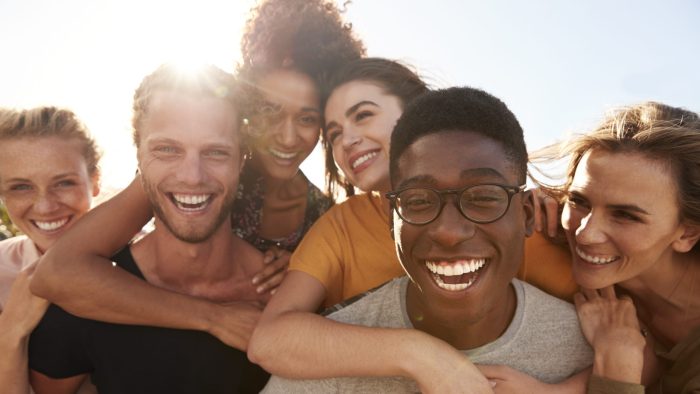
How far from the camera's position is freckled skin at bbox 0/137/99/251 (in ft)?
13.7

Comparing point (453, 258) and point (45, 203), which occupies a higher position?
point (45, 203)

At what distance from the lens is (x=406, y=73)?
4066mm

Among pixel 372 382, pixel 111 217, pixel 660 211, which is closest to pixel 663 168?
pixel 660 211

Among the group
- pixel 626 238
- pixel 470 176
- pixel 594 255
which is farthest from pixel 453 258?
pixel 626 238

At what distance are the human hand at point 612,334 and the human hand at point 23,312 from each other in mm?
3076

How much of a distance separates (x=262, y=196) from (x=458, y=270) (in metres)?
2.65

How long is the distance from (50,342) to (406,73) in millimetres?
2876

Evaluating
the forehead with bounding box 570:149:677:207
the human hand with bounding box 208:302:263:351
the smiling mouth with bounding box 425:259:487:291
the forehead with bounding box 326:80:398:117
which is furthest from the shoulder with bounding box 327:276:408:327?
the forehead with bounding box 326:80:398:117

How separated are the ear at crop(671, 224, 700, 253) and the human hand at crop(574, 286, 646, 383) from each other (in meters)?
0.53

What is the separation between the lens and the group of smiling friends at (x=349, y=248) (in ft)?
8.20

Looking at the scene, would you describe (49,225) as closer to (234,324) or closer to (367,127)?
(234,324)

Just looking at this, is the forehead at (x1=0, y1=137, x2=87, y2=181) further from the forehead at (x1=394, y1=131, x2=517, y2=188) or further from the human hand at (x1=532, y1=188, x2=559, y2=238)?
the human hand at (x1=532, y1=188, x2=559, y2=238)

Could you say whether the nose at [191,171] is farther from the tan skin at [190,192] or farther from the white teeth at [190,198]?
the white teeth at [190,198]

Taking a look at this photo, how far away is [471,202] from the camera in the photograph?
94.1 inches
